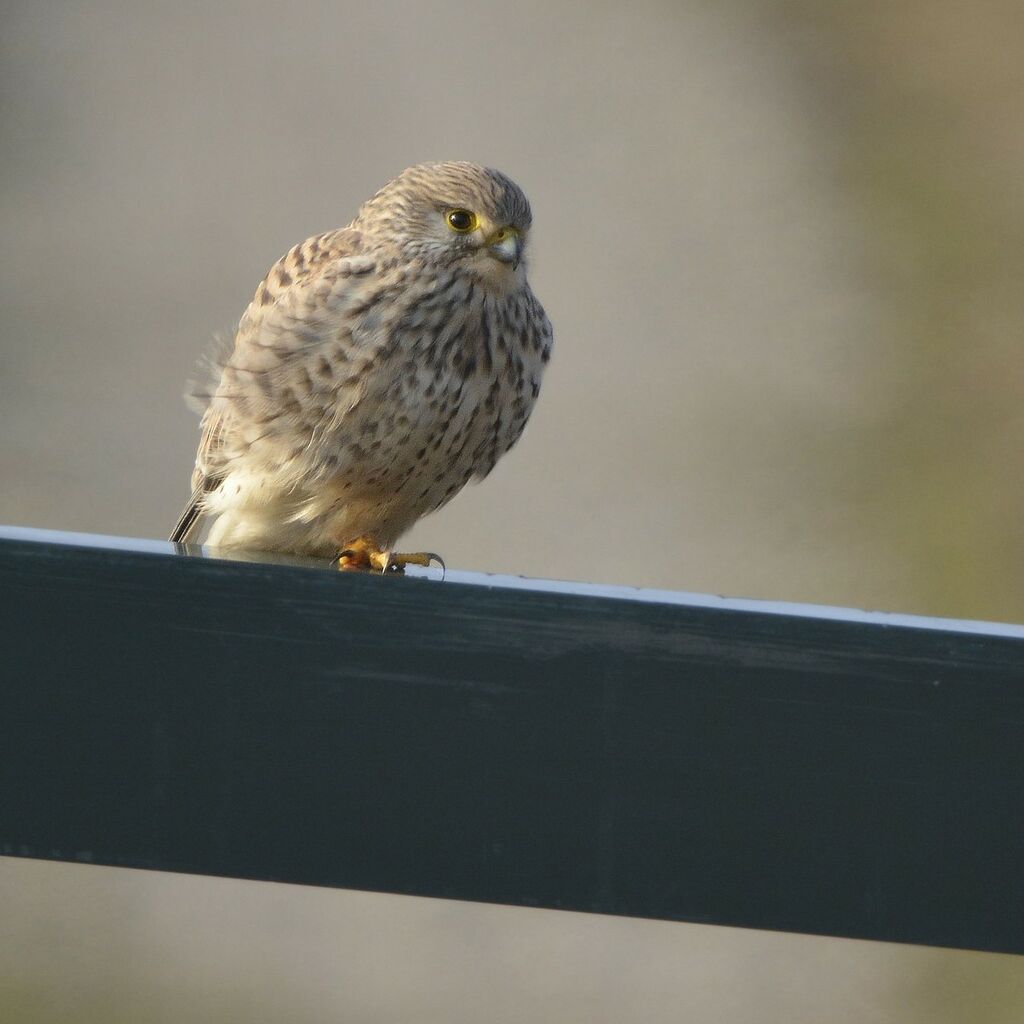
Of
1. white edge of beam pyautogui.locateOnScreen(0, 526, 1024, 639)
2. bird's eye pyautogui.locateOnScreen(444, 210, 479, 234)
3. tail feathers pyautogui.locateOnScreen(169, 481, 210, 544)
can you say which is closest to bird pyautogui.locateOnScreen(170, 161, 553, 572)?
bird's eye pyautogui.locateOnScreen(444, 210, 479, 234)

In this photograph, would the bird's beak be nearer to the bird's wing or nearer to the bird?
the bird

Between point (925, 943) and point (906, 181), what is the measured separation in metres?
5.30

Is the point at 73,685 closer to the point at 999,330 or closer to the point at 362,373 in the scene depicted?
the point at 362,373

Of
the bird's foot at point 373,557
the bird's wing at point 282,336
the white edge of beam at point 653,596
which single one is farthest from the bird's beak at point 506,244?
the white edge of beam at point 653,596

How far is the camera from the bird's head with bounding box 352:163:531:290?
113 inches

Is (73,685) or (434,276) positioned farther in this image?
(434,276)

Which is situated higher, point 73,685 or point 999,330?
point 999,330

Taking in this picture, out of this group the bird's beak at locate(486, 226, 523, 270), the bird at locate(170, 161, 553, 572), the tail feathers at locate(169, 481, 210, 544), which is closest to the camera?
the bird at locate(170, 161, 553, 572)

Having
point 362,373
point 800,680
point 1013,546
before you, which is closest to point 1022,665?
point 800,680

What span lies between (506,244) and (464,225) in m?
0.09

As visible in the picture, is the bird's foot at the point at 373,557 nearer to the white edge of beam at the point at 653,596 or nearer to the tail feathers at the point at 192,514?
the tail feathers at the point at 192,514

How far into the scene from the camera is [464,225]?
2.91m

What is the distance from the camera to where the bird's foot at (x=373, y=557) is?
2803 millimetres

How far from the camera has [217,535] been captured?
10.4 ft
